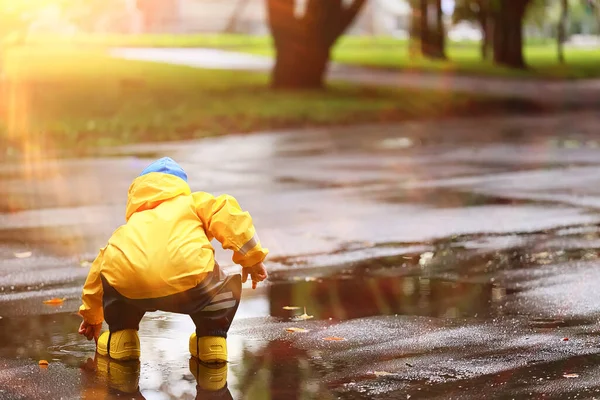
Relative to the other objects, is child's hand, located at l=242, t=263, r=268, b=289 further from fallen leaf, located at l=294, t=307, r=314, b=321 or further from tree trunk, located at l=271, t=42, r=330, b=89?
tree trunk, located at l=271, t=42, r=330, b=89

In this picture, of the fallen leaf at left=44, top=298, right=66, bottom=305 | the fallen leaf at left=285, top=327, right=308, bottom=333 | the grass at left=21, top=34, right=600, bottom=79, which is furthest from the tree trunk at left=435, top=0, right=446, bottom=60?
the fallen leaf at left=285, top=327, right=308, bottom=333

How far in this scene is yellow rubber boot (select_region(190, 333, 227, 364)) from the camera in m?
5.91

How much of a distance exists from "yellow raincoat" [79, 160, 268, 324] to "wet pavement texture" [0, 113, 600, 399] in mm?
432

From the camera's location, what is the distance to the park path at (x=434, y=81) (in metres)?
29.1

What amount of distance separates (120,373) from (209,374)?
41 centimetres

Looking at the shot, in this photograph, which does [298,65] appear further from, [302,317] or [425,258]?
[302,317]

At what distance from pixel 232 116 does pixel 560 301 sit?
47.1 ft

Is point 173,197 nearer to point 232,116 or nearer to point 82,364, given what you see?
point 82,364

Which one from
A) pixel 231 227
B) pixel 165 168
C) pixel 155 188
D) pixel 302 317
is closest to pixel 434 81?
pixel 302 317

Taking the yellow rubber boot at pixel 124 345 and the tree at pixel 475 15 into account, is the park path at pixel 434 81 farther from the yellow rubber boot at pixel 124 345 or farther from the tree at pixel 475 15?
the yellow rubber boot at pixel 124 345

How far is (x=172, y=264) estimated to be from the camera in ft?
18.9

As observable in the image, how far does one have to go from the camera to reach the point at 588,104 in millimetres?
27031

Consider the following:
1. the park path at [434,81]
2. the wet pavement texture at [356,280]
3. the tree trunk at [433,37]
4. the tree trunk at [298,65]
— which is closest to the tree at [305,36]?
the tree trunk at [298,65]

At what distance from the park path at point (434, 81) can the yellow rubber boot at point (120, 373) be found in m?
21.6
